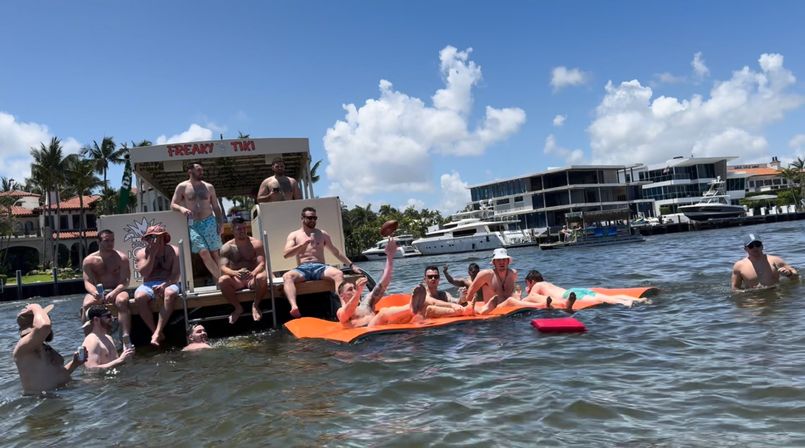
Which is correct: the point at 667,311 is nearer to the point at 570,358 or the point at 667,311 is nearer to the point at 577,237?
the point at 570,358

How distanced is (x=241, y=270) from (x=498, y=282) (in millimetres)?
3927

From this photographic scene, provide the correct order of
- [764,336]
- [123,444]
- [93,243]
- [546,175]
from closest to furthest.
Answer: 1. [123,444]
2. [764,336]
3. [93,243]
4. [546,175]

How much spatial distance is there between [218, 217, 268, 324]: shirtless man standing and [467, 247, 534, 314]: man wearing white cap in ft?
10.5

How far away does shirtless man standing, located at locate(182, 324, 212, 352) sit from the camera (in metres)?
7.84

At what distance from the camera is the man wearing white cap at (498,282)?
30.7 ft

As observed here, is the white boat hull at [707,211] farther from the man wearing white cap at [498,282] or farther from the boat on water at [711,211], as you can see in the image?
the man wearing white cap at [498,282]

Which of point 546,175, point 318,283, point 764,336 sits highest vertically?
point 546,175

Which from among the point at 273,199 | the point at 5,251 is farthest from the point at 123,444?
the point at 5,251

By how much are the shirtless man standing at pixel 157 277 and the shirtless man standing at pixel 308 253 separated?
4.90 ft

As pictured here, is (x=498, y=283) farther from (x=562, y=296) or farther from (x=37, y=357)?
(x=37, y=357)

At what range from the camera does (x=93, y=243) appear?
5800 cm

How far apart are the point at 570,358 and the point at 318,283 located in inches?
155

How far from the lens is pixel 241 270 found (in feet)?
27.9

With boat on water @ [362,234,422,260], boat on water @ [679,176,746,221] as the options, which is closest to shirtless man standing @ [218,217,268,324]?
boat on water @ [362,234,422,260]
